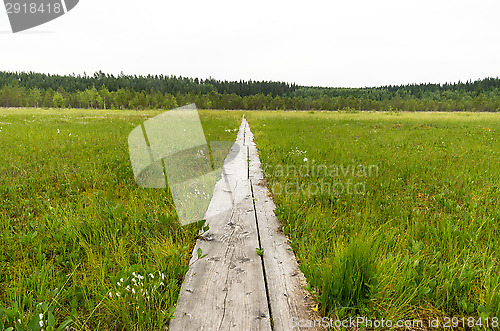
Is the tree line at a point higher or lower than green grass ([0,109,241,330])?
higher

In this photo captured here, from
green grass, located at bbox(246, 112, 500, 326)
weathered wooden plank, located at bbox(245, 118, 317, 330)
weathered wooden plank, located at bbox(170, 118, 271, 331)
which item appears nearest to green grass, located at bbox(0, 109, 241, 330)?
weathered wooden plank, located at bbox(170, 118, 271, 331)

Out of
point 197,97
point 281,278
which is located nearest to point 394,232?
point 281,278

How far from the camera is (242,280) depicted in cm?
198

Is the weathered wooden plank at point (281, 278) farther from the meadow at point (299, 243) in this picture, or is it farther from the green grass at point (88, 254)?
the green grass at point (88, 254)

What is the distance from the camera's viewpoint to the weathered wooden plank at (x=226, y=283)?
158 centimetres

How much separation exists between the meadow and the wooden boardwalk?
136mm

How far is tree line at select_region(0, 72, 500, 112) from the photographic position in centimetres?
10450

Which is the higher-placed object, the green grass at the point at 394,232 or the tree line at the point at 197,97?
the tree line at the point at 197,97

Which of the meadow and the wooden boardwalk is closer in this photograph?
the wooden boardwalk

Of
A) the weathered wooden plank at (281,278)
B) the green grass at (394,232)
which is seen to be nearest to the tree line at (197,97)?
the green grass at (394,232)

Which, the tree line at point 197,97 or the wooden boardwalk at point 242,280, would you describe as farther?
the tree line at point 197,97

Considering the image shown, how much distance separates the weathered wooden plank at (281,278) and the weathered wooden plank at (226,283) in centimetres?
8

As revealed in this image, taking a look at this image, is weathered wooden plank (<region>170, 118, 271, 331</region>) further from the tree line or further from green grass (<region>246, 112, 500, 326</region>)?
the tree line

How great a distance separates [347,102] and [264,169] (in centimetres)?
13488
